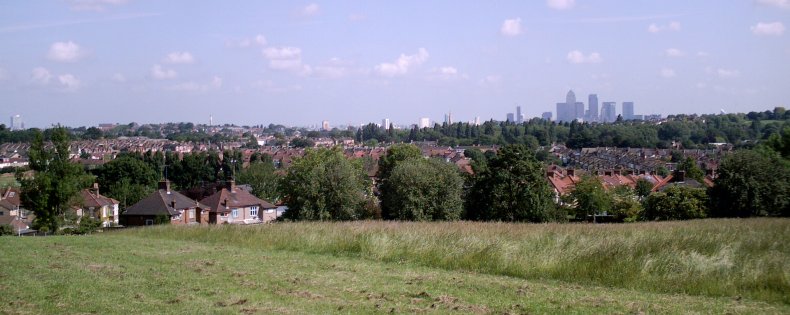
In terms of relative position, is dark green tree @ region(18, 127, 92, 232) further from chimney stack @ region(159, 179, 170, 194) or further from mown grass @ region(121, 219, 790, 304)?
mown grass @ region(121, 219, 790, 304)

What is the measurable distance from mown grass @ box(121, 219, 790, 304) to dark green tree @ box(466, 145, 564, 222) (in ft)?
86.4

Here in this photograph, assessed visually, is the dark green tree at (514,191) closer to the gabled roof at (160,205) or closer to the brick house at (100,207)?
the gabled roof at (160,205)

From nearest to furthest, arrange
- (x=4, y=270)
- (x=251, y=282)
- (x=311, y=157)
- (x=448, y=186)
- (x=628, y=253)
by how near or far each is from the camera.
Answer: (x=251, y=282), (x=4, y=270), (x=628, y=253), (x=448, y=186), (x=311, y=157)

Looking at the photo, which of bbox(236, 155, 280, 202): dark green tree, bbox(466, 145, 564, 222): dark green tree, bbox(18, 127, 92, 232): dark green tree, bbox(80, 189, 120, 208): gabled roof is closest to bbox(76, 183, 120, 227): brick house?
bbox(80, 189, 120, 208): gabled roof

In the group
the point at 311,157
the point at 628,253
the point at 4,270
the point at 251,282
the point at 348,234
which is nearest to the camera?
the point at 251,282

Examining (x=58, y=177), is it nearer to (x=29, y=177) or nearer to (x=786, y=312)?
(x=29, y=177)

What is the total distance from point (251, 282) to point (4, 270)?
224 inches

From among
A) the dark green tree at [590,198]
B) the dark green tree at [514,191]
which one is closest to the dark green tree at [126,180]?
the dark green tree at [514,191]

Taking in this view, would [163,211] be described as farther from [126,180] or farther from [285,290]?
[285,290]

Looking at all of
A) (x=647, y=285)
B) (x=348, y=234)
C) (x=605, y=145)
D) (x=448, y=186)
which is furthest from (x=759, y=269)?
(x=605, y=145)

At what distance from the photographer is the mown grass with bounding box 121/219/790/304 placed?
554 inches

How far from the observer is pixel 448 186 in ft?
157

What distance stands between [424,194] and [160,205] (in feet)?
75.2

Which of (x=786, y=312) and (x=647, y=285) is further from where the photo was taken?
(x=647, y=285)
